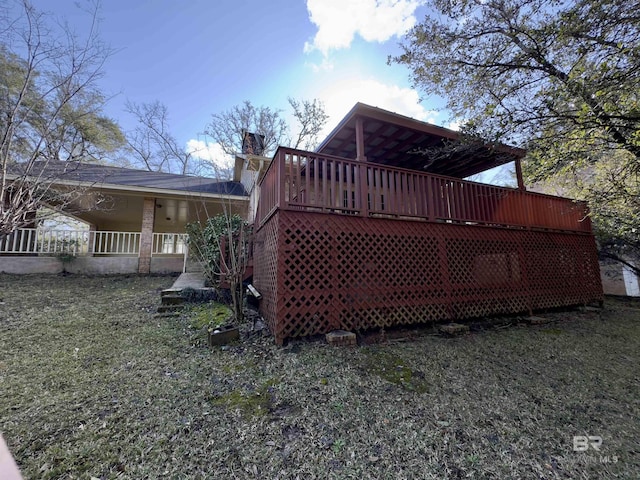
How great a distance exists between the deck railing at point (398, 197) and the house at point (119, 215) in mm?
3058

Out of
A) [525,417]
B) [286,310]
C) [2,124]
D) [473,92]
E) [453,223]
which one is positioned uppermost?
[473,92]

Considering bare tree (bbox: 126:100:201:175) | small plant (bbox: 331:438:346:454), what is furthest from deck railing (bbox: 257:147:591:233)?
bare tree (bbox: 126:100:201:175)

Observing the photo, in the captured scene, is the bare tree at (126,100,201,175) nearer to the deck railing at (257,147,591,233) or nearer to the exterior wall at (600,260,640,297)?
the deck railing at (257,147,591,233)

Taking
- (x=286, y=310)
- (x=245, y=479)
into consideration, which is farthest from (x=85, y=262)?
(x=245, y=479)

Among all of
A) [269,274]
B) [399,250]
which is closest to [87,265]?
[269,274]

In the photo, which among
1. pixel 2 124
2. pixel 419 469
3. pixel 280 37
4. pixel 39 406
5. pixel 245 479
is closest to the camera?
pixel 245 479

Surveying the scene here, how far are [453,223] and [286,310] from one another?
4.06 metres

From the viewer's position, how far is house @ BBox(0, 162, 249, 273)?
27.0ft

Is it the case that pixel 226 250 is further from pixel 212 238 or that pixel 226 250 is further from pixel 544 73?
pixel 544 73

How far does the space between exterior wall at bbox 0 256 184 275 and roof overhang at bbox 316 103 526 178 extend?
719 centimetres

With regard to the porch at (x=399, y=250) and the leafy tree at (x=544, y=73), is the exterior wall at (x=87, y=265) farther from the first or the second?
the leafy tree at (x=544, y=73)

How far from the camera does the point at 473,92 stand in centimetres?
563

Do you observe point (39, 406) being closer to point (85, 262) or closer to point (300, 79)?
point (85, 262)

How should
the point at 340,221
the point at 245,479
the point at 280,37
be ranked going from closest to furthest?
the point at 245,479 < the point at 340,221 < the point at 280,37
